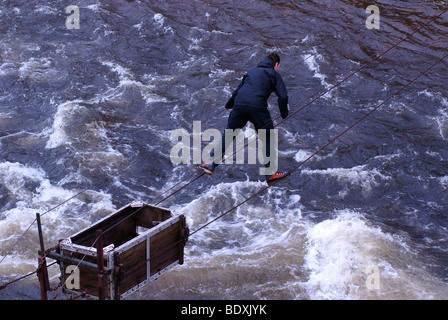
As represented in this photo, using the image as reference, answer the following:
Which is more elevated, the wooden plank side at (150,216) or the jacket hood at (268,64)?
the jacket hood at (268,64)

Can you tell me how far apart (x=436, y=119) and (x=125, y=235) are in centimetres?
1047

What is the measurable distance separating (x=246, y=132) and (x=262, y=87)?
6.47 metres

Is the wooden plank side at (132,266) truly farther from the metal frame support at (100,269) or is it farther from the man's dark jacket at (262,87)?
the man's dark jacket at (262,87)

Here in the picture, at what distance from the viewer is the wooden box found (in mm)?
8195

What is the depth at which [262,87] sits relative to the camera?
9.77 meters

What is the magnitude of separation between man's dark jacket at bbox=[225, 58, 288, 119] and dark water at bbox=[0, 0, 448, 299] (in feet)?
11.3

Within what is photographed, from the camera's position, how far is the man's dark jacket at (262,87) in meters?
9.70

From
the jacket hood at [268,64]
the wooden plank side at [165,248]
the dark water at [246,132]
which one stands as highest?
the jacket hood at [268,64]

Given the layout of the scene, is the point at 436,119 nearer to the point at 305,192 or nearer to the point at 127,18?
the point at 305,192

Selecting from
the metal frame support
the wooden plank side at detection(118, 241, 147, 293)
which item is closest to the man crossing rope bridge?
the wooden plank side at detection(118, 241, 147, 293)

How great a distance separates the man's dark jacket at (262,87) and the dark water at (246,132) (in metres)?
3.43

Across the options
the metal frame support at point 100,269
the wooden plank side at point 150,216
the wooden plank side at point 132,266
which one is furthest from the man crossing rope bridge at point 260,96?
the metal frame support at point 100,269

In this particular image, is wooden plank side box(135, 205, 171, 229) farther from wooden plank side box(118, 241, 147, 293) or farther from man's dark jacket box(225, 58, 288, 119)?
man's dark jacket box(225, 58, 288, 119)

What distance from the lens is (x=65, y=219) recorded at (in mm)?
12984
